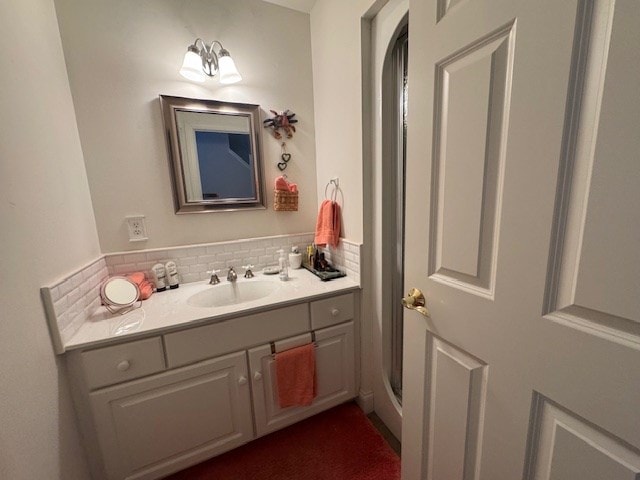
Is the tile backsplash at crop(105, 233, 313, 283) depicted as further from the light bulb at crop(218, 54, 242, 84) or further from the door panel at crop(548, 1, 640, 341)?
the door panel at crop(548, 1, 640, 341)

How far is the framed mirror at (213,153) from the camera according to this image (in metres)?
1.47

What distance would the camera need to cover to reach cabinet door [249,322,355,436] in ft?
4.30

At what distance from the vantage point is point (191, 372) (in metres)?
1.17

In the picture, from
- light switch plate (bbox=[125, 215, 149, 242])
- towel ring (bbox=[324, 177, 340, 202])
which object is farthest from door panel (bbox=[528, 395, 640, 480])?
light switch plate (bbox=[125, 215, 149, 242])

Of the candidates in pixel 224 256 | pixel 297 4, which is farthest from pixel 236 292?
pixel 297 4

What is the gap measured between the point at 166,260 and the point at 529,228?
164 centimetres

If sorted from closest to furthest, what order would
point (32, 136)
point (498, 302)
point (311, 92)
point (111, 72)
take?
point (498, 302) < point (32, 136) < point (111, 72) < point (311, 92)

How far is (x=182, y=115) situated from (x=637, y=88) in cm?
170

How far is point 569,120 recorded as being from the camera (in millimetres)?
468

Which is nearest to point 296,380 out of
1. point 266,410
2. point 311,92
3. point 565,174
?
point 266,410

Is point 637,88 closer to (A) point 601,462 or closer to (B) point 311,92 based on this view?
(A) point 601,462

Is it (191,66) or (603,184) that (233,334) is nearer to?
(603,184)

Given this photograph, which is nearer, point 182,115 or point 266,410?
point 266,410

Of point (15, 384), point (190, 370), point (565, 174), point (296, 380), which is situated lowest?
point (296, 380)
